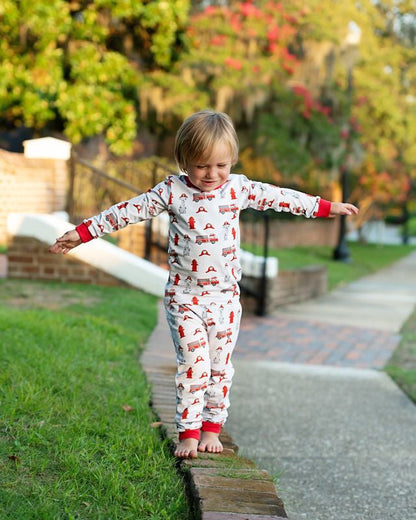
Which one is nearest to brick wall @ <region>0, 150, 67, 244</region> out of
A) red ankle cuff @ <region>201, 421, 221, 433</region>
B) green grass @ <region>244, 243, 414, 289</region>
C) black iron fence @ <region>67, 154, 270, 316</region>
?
black iron fence @ <region>67, 154, 270, 316</region>

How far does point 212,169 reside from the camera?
10.2 ft

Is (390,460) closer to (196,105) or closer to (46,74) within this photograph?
(46,74)

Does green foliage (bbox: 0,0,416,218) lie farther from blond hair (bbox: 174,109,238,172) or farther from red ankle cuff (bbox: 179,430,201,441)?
red ankle cuff (bbox: 179,430,201,441)

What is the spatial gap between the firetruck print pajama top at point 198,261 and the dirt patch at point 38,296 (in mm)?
3524

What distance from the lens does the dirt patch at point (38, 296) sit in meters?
6.75

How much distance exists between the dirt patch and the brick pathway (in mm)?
1638

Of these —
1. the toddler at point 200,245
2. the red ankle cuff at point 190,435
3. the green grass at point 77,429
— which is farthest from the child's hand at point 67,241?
the red ankle cuff at point 190,435

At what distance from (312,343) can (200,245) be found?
4.98 meters

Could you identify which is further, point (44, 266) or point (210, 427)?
point (44, 266)

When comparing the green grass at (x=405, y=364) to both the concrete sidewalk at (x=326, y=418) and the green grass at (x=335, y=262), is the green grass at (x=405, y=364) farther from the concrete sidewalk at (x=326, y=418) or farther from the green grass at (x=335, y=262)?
the green grass at (x=335, y=262)

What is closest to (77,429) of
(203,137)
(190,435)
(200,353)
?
(190,435)

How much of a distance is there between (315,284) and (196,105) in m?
5.50

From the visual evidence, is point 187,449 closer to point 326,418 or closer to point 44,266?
point 326,418

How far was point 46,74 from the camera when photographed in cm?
1330
